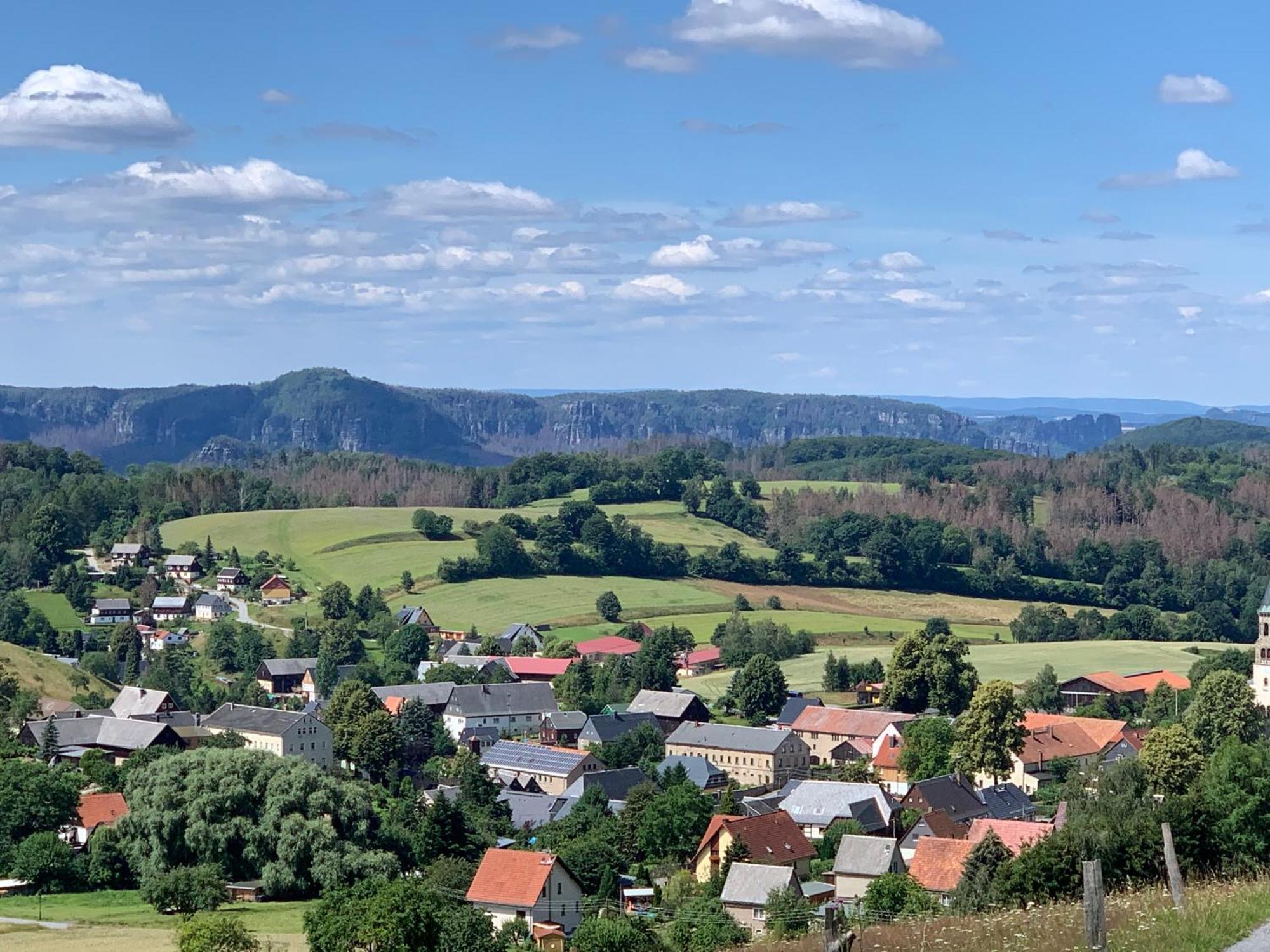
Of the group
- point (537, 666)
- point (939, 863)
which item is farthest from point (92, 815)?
point (537, 666)

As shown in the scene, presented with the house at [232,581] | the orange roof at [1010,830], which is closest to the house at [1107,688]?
the orange roof at [1010,830]

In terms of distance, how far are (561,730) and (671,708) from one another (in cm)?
486

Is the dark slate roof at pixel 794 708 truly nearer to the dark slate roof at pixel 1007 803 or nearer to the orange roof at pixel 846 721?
the orange roof at pixel 846 721

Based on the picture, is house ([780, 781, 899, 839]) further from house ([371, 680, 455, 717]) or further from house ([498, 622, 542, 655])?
house ([498, 622, 542, 655])

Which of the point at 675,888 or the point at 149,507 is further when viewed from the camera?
the point at 149,507

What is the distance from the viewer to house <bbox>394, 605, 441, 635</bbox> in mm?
94500

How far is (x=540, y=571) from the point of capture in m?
108

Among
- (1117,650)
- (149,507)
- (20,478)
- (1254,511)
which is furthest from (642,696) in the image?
(1254,511)

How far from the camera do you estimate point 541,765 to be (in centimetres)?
6400

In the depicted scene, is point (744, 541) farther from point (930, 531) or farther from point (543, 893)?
point (543, 893)

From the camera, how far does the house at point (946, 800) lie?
52594 mm

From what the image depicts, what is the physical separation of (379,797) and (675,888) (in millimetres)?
17149

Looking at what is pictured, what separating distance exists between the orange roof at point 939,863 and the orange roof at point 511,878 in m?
9.10

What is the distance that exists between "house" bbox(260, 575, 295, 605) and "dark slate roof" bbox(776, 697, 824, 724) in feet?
126
